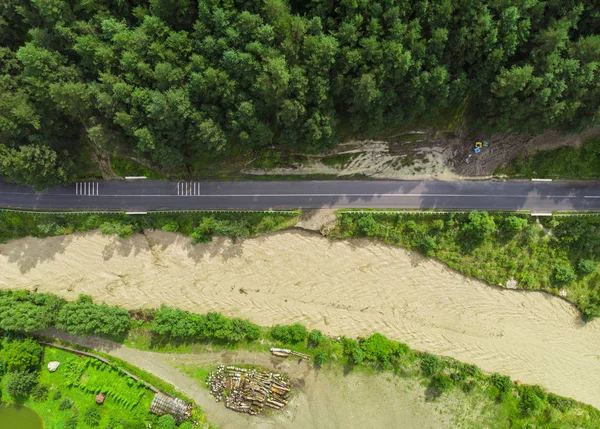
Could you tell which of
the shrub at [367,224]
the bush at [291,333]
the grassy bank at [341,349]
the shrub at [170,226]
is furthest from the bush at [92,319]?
the shrub at [367,224]

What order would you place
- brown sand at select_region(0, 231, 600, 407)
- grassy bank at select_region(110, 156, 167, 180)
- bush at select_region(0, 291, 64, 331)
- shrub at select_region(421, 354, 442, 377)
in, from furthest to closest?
grassy bank at select_region(110, 156, 167, 180) < brown sand at select_region(0, 231, 600, 407) < shrub at select_region(421, 354, 442, 377) < bush at select_region(0, 291, 64, 331)

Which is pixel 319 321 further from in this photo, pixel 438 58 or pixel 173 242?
pixel 438 58

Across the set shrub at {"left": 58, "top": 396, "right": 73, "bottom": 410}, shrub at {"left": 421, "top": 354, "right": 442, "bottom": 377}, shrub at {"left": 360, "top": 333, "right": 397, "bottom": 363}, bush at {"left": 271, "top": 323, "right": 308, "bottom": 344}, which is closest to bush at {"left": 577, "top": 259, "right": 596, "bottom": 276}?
shrub at {"left": 421, "top": 354, "right": 442, "bottom": 377}

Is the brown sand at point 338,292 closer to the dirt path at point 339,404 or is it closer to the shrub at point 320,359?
the shrub at point 320,359

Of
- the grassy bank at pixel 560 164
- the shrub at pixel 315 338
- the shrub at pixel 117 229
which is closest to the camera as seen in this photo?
the shrub at pixel 315 338

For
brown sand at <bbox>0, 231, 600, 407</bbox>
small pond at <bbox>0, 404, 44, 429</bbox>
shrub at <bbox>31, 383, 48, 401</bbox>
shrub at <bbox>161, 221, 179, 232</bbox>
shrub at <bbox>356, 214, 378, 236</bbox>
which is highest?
shrub at <bbox>356, 214, 378, 236</bbox>

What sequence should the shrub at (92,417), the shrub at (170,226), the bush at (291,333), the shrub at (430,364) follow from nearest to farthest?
the shrub at (430,364)
the shrub at (92,417)
the bush at (291,333)
the shrub at (170,226)

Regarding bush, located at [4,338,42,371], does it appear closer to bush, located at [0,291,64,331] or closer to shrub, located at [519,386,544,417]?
bush, located at [0,291,64,331]
